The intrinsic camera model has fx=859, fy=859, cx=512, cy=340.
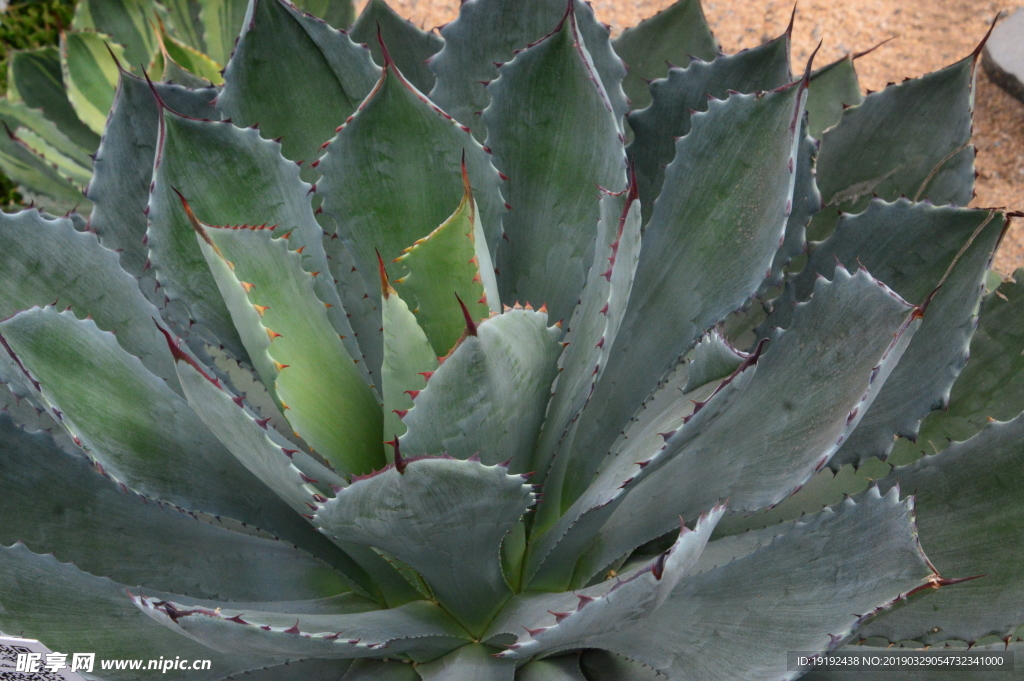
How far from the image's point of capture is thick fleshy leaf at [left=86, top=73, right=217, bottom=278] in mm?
1207

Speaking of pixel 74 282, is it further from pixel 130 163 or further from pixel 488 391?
pixel 488 391

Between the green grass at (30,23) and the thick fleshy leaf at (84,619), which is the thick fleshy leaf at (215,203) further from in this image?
the green grass at (30,23)

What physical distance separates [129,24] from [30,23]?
2.87 ft

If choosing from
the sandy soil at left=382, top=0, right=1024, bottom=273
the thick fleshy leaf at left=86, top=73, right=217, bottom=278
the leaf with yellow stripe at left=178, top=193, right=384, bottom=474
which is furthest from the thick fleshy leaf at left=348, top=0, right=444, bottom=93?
the sandy soil at left=382, top=0, right=1024, bottom=273

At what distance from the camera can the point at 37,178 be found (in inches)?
76.0

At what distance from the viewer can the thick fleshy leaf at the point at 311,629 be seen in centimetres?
79

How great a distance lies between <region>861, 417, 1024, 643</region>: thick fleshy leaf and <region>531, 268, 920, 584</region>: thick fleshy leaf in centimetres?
23

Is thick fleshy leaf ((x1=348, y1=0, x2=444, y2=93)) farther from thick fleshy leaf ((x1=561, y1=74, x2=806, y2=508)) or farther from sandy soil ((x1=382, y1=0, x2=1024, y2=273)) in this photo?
sandy soil ((x1=382, y1=0, x2=1024, y2=273))

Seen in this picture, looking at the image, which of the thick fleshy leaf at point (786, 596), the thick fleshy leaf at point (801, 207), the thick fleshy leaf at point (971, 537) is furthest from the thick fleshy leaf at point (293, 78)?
the thick fleshy leaf at point (971, 537)

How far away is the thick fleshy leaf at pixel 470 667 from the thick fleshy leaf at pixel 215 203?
376 millimetres

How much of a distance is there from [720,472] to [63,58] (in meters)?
1.75

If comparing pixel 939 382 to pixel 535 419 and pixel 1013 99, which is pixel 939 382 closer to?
pixel 535 419

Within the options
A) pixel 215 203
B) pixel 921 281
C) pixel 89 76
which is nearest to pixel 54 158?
pixel 89 76

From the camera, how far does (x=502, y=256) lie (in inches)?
47.6
